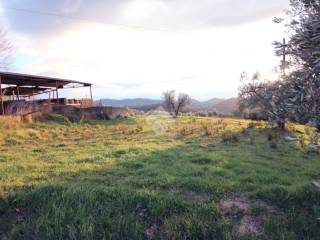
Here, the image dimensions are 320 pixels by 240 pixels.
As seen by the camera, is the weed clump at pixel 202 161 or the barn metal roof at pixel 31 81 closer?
the weed clump at pixel 202 161

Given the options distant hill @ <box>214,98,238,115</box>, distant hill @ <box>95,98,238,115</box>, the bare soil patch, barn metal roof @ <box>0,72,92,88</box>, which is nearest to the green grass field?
the bare soil patch

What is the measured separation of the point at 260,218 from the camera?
464 centimetres

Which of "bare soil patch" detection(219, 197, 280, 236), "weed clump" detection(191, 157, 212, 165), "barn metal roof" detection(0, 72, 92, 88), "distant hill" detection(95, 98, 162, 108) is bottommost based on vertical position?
"bare soil patch" detection(219, 197, 280, 236)

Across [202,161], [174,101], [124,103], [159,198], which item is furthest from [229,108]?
[159,198]

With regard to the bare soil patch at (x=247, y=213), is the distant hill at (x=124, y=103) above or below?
above

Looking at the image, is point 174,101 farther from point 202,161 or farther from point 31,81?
point 202,161

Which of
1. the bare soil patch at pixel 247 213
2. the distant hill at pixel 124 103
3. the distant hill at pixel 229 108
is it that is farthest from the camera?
the distant hill at pixel 229 108

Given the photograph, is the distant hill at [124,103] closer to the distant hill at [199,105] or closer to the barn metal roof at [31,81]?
the distant hill at [199,105]

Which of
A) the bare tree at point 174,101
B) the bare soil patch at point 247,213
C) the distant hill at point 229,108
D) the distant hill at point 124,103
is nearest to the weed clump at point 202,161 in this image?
the bare soil patch at point 247,213

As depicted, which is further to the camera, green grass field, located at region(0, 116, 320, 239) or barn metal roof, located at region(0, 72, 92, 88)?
barn metal roof, located at region(0, 72, 92, 88)

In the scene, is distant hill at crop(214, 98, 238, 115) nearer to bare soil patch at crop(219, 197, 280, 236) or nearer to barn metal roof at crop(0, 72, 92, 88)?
barn metal roof at crop(0, 72, 92, 88)

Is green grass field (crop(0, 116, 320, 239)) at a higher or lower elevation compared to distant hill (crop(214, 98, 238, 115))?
Answer: lower

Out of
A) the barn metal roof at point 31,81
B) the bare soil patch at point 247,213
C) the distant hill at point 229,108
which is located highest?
the barn metal roof at point 31,81

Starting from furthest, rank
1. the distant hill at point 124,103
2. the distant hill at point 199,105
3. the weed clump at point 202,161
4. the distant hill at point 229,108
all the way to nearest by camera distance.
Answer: the distant hill at point 199,105, the distant hill at point 229,108, the distant hill at point 124,103, the weed clump at point 202,161
